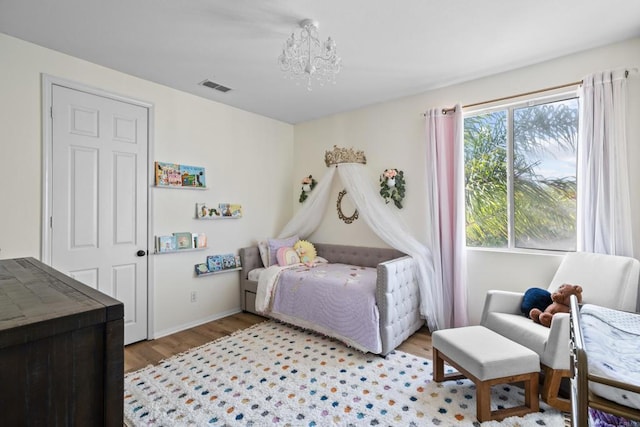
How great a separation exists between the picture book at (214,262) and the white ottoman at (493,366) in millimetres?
2661

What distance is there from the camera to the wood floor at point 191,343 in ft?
9.00

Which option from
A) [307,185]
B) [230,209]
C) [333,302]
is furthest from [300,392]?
[307,185]

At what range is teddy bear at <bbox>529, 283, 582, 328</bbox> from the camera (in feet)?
7.18

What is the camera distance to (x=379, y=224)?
344cm

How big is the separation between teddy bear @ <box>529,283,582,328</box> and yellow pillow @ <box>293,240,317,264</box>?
2.42m

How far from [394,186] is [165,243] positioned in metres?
2.61

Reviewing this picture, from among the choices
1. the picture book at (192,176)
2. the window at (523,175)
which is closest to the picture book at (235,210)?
the picture book at (192,176)

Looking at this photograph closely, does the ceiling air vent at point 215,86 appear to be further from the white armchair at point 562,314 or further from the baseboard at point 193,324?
the white armchair at point 562,314

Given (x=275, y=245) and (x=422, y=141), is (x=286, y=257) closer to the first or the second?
(x=275, y=245)

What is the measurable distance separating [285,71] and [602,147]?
275 cm

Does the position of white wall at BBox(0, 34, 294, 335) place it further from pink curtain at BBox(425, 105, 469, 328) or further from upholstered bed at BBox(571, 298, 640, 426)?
upholstered bed at BBox(571, 298, 640, 426)

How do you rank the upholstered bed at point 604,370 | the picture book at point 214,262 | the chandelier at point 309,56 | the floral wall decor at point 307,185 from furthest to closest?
1. the floral wall decor at point 307,185
2. the picture book at point 214,262
3. the chandelier at point 309,56
4. the upholstered bed at point 604,370

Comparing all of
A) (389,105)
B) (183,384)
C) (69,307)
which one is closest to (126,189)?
(183,384)

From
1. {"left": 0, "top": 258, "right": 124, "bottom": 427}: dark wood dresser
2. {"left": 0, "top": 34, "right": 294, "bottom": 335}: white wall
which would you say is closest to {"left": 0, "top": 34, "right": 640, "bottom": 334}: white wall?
{"left": 0, "top": 34, "right": 294, "bottom": 335}: white wall
